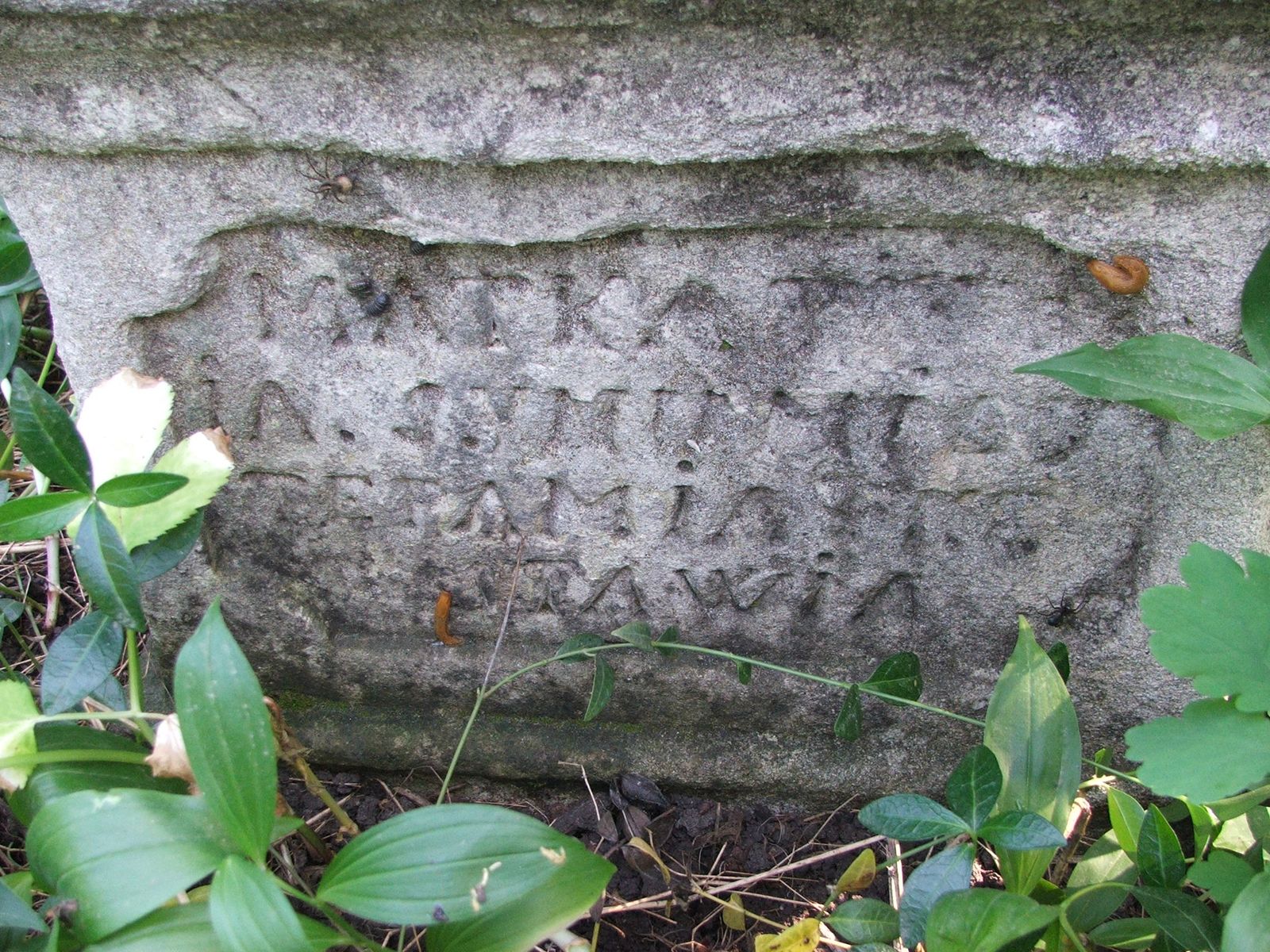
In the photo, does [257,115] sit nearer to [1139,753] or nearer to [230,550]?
[230,550]

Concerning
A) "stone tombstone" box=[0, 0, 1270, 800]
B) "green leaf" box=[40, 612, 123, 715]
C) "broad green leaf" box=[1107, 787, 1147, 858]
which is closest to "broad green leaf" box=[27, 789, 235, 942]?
"green leaf" box=[40, 612, 123, 715]

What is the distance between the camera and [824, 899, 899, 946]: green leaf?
1.04 metres

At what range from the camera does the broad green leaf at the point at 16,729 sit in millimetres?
985

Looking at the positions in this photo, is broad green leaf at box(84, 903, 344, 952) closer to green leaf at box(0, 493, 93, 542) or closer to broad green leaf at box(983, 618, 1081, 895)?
green leaf at box(0, 493, 93, 542)

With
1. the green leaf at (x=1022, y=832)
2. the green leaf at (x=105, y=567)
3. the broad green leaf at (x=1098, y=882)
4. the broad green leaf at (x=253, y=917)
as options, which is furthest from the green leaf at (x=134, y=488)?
the broad green leaf at (x=1098, y=882)

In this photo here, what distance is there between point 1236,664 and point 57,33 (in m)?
1.22

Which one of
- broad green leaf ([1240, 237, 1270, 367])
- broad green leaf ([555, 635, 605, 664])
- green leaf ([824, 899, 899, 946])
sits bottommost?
green leaf ([824, 899, 899, 946])

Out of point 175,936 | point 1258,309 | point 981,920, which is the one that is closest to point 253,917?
point 175,936

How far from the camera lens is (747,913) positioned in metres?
1.29

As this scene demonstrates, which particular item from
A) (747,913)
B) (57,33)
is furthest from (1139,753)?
(57,33)

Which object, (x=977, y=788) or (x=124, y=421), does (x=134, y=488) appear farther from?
(x=977, y=788)

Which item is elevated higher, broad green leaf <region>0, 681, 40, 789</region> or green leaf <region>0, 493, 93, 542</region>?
green leaf <region>0, 493, 93, 542</region>

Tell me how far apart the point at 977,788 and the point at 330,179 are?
93 cm

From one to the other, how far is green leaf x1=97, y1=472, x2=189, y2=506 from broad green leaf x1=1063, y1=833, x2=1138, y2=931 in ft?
3.41
